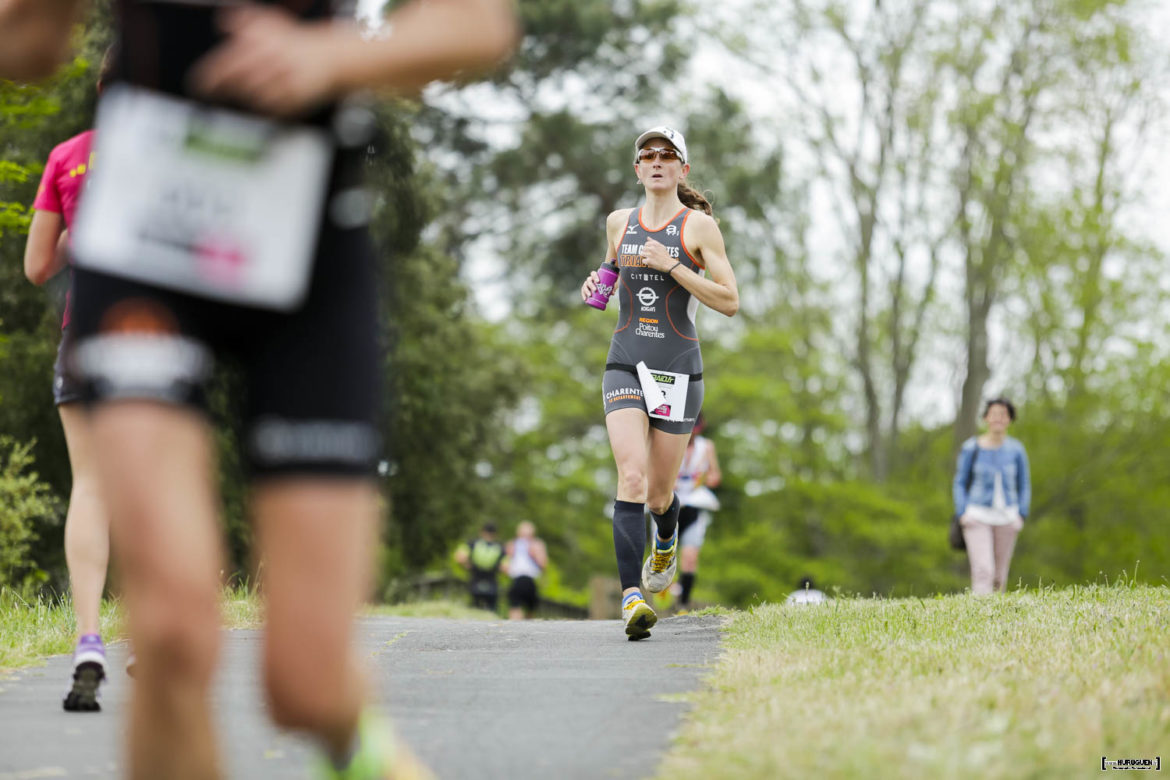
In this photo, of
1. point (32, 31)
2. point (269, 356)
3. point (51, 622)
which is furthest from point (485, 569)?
point (269, 356)

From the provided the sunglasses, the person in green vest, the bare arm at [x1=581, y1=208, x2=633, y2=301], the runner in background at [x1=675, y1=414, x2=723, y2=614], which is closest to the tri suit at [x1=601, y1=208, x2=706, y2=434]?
the bare arm at [x1=581, y1=208, x2=633, y2=301]

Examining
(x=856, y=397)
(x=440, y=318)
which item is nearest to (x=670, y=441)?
(x=440, y=318)

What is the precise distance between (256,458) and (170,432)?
153mm

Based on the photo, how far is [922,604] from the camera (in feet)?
28.2

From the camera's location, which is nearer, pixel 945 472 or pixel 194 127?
pixel 194 127

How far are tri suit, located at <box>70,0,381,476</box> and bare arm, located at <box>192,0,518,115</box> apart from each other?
0.31 ft

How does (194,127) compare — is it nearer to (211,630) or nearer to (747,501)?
(211,630)

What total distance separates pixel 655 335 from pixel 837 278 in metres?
25.3

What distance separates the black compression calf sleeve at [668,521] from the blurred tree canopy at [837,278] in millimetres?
16816

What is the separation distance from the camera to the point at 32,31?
2746 millimetres

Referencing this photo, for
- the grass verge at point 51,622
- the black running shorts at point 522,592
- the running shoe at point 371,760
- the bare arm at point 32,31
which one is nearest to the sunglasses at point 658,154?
the grass verge at point 51,622

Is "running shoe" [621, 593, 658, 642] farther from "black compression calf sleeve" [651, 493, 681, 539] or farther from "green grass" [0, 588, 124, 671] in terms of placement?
"green grass" [0, 588, 124, 671]

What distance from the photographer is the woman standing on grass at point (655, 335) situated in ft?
24.2

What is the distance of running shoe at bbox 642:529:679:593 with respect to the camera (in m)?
8.16
